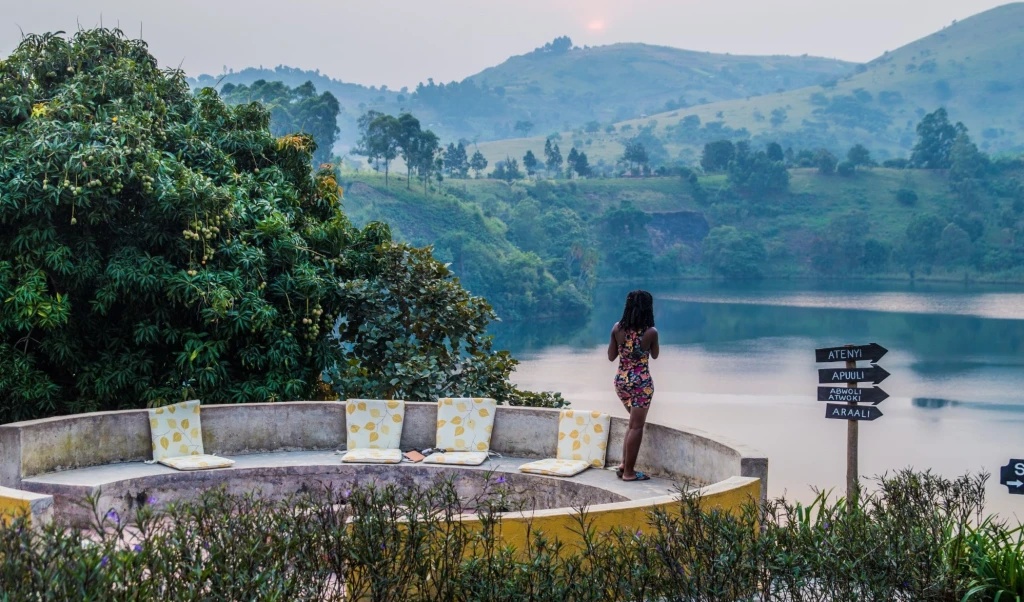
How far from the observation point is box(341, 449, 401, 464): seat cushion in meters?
7.76

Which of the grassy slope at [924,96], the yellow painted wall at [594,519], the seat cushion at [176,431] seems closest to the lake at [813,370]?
the yellow painted wall at [594,519]

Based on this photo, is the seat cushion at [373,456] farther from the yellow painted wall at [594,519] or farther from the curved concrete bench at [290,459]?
the yellow painted wall at [594,519]

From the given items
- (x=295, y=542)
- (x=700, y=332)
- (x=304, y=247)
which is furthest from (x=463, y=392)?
(x=700, y=332)

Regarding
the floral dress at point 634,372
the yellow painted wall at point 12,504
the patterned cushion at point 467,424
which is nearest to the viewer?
the yellow painted wall at point 12,504

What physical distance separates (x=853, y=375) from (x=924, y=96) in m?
160

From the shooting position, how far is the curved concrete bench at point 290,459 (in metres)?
6.98

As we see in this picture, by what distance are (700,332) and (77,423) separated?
134 ft

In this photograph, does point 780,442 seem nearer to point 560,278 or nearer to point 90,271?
point 90,271

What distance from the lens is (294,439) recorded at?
8250 mm

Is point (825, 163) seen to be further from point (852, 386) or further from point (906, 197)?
point (852, 386)

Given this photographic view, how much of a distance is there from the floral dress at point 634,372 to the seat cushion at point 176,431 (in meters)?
3.12

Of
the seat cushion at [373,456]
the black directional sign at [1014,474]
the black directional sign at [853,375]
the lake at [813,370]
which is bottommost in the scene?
the lake at [813,370]

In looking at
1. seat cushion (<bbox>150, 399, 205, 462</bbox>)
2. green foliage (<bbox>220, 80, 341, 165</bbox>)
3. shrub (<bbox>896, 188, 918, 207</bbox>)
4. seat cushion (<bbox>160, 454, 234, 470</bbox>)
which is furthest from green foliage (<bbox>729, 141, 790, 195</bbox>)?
seat cushion (<bbox>160, 454, 234, 470</bbox>)

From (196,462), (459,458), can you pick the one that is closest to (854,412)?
(459,458)
